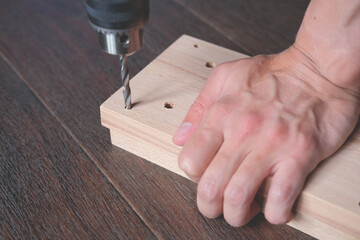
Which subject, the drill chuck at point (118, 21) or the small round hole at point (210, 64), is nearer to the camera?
the drill chuck at point (118, 21)

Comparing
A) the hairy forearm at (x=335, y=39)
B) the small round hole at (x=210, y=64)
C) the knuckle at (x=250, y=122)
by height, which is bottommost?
the small round hole at (x=210, y=64)

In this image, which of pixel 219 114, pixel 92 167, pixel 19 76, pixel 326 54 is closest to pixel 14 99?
pixel 19 76

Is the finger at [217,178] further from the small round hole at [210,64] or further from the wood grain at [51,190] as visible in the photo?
the small round hole at [210,64]

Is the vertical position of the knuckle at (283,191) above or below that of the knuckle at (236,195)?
above

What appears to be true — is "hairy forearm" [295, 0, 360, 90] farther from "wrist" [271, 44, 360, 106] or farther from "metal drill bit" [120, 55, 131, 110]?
"metal drill bit" [120, 55, 131, 110]

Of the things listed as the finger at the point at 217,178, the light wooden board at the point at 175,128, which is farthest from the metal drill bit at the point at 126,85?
the finger at the point at 217,178

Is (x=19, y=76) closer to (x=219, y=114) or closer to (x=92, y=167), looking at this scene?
(x=92, y=167)

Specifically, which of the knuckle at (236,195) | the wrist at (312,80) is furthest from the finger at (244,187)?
the wrist at (312,80)

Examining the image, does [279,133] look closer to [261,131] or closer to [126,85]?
[261,131]
